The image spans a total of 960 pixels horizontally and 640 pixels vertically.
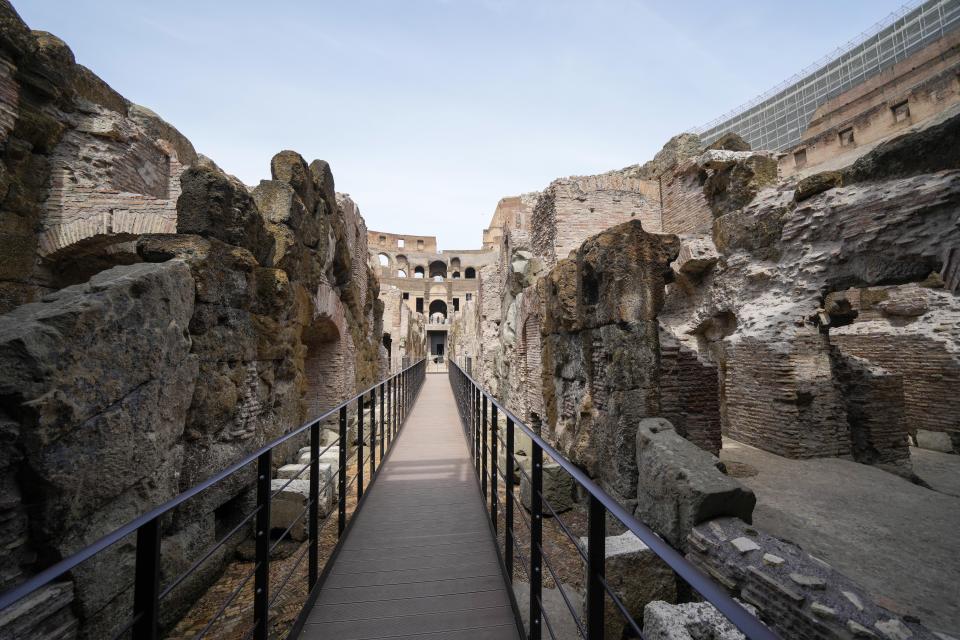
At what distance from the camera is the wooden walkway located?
7.09 feet

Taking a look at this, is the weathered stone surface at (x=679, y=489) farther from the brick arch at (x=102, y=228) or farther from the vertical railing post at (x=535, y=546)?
the brick arch at (x=102, y=228)

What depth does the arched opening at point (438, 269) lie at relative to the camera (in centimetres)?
4841

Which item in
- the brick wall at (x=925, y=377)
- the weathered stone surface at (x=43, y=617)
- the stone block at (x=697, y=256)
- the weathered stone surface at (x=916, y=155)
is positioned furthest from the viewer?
the stone block at (x=697, y=256)

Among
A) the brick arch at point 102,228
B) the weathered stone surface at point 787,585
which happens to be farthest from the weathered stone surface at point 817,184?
the brick arch at point 102,228

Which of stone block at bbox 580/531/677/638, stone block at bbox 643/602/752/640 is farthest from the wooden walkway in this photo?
stone block at bbox 580/531/677/638

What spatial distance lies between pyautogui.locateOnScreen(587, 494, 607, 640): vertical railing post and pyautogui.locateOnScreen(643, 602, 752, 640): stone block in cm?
107

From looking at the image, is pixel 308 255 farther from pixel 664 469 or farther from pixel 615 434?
pixel 664 469

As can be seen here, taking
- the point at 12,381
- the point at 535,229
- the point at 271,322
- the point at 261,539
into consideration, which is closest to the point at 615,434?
the point at 261,539

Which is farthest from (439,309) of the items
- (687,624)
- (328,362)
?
(687,624)

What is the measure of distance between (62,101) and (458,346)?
20.2 metres

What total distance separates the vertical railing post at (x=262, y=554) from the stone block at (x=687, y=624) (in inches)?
73.2

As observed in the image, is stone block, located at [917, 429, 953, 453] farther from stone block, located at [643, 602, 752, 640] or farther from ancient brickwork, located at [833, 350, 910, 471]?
stone block, located at [643, 602, 752, 640]

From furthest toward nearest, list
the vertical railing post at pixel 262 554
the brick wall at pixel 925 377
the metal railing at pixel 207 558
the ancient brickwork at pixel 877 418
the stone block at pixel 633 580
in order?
1. the brick wall at pixel 925 377
2. the ancient brickwork at pixel 877 418
3. the stone block at pixel 633 580
4. the vertical railing post at pixel 262 554
5. the metal railing at pixel 207 558

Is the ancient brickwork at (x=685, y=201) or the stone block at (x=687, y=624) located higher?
the ancient brickwork at (x=685, y=201)
